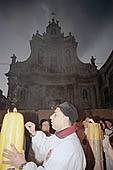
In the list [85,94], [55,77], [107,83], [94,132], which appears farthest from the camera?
[55,77]

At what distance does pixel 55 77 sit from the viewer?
473cm

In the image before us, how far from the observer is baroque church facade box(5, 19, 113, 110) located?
422 cm

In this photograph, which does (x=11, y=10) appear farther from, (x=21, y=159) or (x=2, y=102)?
(x=21, y=159)

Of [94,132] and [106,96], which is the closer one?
[94,132]

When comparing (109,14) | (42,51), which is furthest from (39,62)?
(109,14)

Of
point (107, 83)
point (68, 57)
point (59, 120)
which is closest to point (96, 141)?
point (59, 120)

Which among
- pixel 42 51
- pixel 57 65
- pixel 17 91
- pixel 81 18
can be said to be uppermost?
pixel 81 18

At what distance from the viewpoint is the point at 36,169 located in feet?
2.11

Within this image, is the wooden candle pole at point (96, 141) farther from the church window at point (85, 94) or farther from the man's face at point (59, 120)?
the church window at point (85, 94)

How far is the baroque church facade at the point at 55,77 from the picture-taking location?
4.22m

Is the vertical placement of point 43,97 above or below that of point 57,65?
below

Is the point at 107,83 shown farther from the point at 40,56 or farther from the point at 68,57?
the point at 40,56

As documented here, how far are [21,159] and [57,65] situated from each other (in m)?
4.33

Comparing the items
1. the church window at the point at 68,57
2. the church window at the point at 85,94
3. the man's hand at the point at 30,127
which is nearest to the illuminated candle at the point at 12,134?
the man's hand at the point at 30,127
